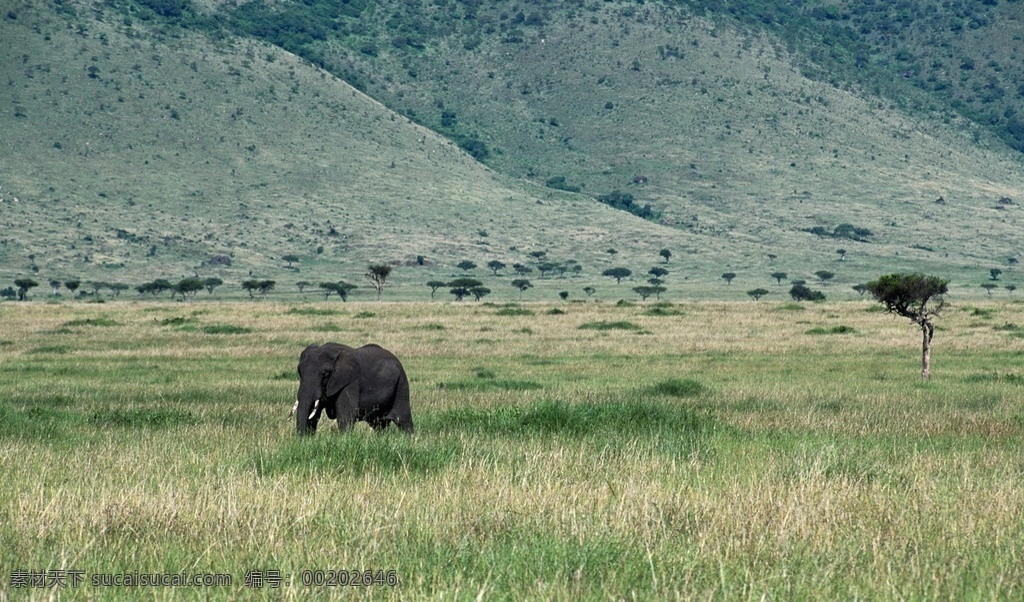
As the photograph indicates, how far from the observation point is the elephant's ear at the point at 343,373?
12.6 meters

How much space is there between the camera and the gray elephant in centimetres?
1246

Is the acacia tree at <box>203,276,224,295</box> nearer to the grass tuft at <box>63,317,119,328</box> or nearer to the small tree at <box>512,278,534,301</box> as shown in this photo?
the small tree at <box>512,278,534,301</box>

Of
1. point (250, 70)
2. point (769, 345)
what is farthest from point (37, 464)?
point (250, 70)

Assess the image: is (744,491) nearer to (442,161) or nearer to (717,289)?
(717,289)

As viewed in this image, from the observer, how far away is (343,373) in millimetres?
12633

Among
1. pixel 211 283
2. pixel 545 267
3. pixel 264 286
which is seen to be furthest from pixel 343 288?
pixel 545 267

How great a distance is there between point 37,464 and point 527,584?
569 cm

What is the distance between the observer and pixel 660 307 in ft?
189

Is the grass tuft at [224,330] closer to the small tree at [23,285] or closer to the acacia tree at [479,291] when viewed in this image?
the acacia tree at [479,291]

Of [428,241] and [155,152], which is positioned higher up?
[155,152]

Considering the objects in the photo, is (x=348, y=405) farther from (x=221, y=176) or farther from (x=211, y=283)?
(x=221, y=176)

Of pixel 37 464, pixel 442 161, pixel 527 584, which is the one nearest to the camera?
pixel 527 584

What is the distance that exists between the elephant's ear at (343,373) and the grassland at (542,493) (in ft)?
2.43

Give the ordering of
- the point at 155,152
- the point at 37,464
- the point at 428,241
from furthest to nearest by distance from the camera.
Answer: the point at 155,152, the point at 428,241, the point at 37,464
